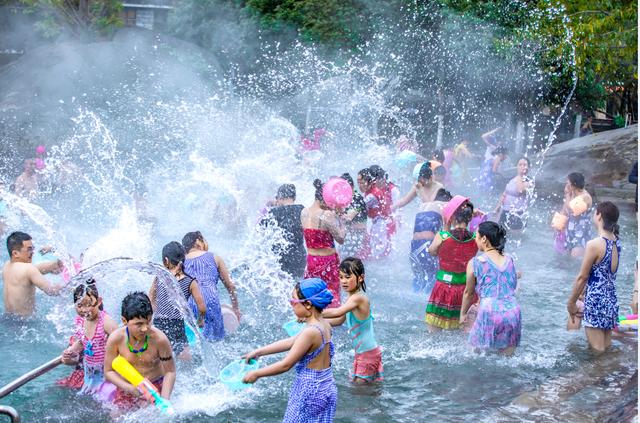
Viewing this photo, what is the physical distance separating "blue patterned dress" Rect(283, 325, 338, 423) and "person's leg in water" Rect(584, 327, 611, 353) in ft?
10.6

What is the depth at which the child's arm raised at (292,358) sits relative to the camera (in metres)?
4.18

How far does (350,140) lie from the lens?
20234mm

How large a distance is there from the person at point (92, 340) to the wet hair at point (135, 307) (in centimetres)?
58

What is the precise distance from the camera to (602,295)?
20.9 ft

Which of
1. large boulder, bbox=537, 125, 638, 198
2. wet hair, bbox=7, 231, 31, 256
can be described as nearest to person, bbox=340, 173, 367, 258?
wet hair, bbox=7, 231, 31, 256

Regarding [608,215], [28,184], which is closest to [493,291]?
[608,215]

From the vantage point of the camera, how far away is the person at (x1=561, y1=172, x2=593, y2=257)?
30.1ft

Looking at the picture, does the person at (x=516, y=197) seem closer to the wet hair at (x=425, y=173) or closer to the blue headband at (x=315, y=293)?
the wet hair at (x=425, y=173)

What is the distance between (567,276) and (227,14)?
13.6 metres

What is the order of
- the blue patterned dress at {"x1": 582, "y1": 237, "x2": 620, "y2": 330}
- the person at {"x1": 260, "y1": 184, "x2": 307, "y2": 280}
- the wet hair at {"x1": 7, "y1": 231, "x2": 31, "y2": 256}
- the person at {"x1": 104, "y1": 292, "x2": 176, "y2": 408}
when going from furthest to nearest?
the person at {"x1": 260, "y1": 184, "x2": 307, "y2": 280}
the wet hair at {"x1": 7, "y1": 231, "x2": 31, "y2": 256}
the blue patterned dress at {"x1": 582, "y1": 237, "x2": 620, "y2": 330}
the person at {"x1": 104, "y1": 292, "x2": 176, "y2": 408}

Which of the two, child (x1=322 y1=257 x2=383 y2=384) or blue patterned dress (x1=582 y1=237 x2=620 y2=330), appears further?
blue patterned dress (x1=582 y1=237 x2=620 y2=330)

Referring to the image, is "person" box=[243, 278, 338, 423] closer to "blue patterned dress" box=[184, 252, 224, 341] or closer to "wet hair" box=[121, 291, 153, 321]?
"wet hair" box=[121, 291, 153, 321]

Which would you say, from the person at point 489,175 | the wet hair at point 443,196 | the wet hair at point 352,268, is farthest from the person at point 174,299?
the person at point 489,175

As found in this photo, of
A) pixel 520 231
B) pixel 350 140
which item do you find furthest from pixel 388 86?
pixel 520 231
